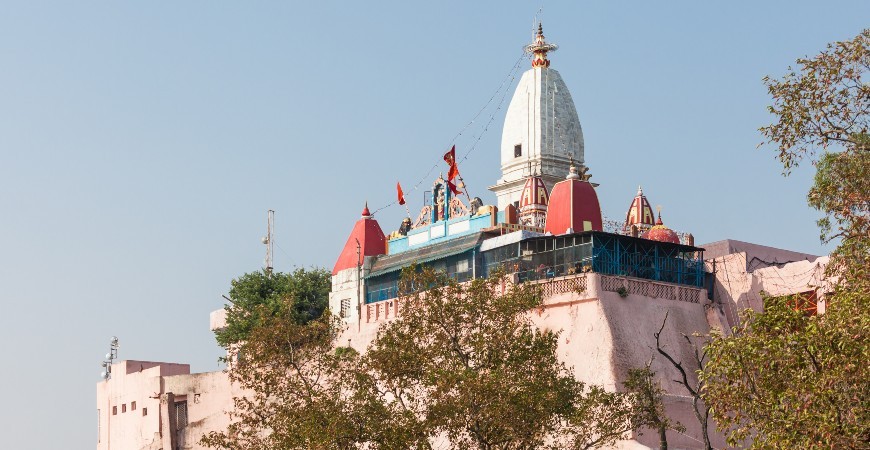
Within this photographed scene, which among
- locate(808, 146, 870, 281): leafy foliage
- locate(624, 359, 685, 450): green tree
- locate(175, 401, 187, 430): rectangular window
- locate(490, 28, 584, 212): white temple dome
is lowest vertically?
locate(175, 401, 187, 430): rectangular window

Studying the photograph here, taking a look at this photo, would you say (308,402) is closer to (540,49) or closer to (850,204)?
(850,204)

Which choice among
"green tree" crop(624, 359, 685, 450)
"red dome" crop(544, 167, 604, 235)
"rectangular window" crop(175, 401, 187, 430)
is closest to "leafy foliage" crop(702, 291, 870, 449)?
"green tree" crop(624, 359, 685, 450)

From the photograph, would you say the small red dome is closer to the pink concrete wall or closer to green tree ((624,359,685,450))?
the pink concrete wall

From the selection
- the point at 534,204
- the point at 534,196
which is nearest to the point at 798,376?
the point at 534,204

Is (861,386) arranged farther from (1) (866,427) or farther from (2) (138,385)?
(2) (138,385)

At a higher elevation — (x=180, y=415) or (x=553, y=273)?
(x=553, y=273)

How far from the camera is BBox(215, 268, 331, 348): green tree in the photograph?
172 ft

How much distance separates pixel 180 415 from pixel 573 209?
1848 cm

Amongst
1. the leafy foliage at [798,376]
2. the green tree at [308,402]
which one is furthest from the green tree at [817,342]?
the green tree at [308,402]

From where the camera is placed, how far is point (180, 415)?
175 ft

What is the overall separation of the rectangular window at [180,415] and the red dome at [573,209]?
16.9 metres

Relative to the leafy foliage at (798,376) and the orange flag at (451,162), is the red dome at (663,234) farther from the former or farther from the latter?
the leafy foliage at (798,376)

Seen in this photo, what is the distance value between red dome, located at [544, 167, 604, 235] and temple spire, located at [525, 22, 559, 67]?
39.4ft

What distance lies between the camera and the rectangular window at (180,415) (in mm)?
53156
